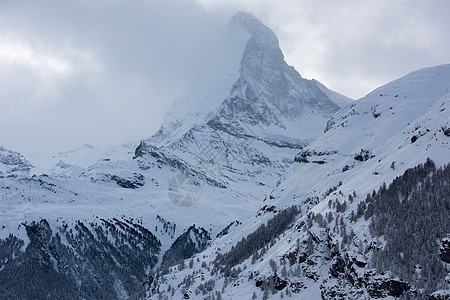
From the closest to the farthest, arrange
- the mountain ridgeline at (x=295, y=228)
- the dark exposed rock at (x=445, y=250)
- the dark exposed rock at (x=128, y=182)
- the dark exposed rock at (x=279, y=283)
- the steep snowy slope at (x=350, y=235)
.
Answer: the dark exposed rock at (x=445, y=250) < the steep snowy slope at (x=350, y=235) < the mountain ridgeline at (x=295, y=228) < the dark exposed rock at (x=279, y=283) < the dark exposed rock at (x=128, y=182)

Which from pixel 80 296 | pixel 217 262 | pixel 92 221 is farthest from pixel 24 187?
pixel 217 262

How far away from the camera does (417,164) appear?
115 ft

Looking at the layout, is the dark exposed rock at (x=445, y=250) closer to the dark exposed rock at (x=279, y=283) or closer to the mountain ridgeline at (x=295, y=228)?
the mountain ridgeline at (x=295, y=228)

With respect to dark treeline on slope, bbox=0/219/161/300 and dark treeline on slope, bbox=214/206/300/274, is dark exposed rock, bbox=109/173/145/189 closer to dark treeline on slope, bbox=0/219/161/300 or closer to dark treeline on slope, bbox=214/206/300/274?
dark treeline on slope, bbox=0/219/161/300

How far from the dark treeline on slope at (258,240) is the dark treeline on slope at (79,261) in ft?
190

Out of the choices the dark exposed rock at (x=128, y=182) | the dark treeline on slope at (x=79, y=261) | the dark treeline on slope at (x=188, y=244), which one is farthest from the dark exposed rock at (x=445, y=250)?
the dark exposed rock at (x=128, y=182)

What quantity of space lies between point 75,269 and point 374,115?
3913 inches

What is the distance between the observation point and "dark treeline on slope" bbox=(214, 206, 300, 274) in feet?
162

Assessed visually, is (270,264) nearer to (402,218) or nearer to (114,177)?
(402,218)

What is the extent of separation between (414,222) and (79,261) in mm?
117601

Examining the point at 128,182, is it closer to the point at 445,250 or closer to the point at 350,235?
the point at 350,235

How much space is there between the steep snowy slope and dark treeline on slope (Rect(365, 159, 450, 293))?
2.6 inches

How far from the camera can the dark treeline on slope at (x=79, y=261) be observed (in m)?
107

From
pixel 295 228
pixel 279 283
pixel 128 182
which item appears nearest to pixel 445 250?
pixel 279 283
